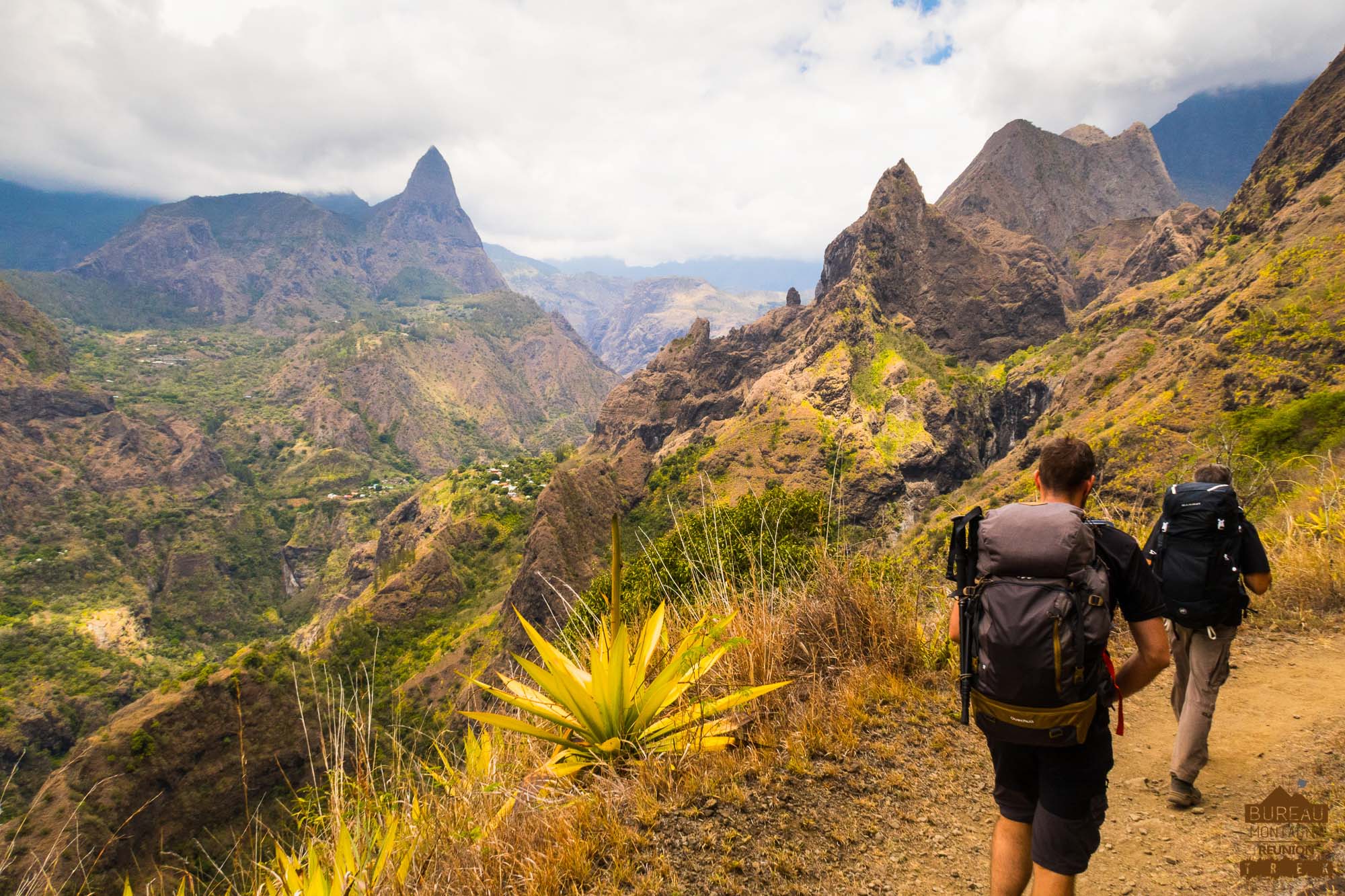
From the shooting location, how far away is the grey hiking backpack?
7.57ft

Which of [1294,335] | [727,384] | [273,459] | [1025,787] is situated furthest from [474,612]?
[273,459]

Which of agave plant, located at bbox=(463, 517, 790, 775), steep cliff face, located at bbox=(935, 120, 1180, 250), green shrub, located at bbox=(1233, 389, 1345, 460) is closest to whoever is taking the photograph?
agave plant, located at bbox=(463, 517, 790, 775)

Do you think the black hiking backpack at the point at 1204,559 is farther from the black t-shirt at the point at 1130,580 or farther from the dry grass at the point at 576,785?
the black t-shirt at the point at 1130,580

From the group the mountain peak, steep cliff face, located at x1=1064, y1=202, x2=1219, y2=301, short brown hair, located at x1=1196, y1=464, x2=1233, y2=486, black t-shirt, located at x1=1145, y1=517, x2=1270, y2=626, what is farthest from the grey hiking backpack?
the mountain peak

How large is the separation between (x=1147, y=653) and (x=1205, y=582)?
1848 mm

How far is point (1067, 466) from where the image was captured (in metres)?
2.70

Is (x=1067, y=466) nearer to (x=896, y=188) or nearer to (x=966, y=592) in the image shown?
(x=966, y=592)

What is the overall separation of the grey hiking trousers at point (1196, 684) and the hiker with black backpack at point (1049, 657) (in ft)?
5.81

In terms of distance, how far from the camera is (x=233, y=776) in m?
35.3

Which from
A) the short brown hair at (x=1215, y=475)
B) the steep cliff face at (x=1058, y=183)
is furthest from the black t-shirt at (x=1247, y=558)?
the steep cliff face at (x=1058, y=183)

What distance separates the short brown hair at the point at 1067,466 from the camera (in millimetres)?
2693

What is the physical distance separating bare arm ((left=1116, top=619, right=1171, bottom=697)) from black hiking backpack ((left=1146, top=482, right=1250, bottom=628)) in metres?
1.75

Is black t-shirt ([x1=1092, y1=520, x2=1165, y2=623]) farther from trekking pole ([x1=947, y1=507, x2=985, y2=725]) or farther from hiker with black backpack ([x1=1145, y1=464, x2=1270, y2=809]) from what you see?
hiker with black backpack ([x1=1145, y1=464, x2=1270, y2=809])

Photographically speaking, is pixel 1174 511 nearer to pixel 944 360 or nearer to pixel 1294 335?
pixel 1294 335
